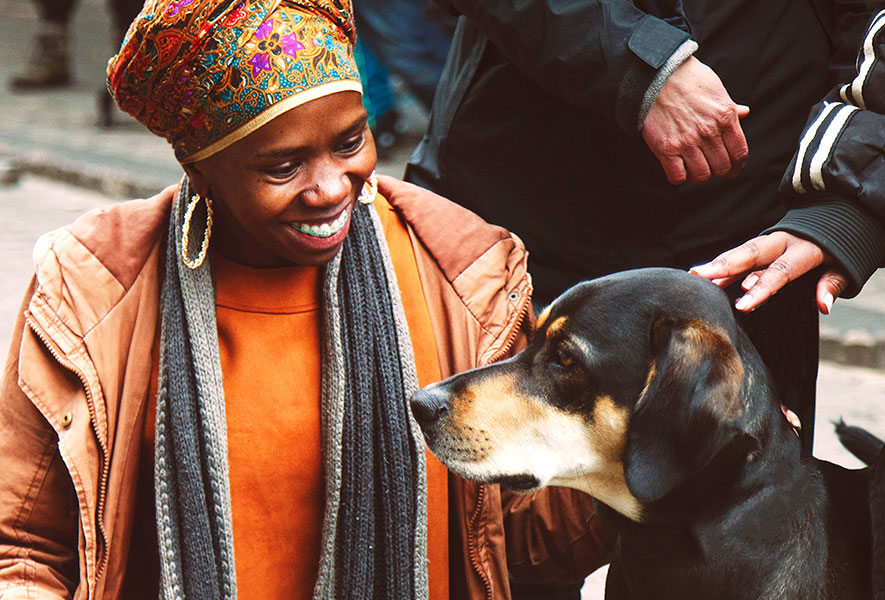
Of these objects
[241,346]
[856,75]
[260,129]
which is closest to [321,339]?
[241,346]

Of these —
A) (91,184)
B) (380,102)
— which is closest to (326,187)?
(380,102)

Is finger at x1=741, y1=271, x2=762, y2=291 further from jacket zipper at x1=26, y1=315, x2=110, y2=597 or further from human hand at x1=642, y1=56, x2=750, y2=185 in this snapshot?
jacket zipper at x1=26, y1=315, x2=110, y2=597

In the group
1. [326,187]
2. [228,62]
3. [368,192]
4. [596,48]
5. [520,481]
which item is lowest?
[520,481]

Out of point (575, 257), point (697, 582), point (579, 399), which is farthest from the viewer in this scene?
point (575, 257)

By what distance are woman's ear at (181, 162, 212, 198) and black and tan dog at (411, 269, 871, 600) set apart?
0.60 m

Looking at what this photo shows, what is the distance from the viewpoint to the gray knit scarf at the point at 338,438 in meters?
2.34

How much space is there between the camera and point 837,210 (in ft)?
7.16

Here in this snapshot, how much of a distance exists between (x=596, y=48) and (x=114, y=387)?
1.15 metres

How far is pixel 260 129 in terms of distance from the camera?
218 centimetres

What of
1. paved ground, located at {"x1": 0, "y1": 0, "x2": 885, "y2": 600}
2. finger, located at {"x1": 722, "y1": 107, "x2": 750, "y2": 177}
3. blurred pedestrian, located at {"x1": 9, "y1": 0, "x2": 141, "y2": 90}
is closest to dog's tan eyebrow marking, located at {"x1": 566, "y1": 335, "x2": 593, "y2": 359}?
finger, located at {"x1": 722, "y1": 107, "x2": 750, "y2": 177}

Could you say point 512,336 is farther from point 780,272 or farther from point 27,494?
point 27,494

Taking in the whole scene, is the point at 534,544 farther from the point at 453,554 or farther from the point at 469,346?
the point at 469,346

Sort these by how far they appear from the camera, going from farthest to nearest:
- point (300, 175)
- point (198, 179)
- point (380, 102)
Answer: point (380, 102)
point (198, 179)
point (300, 175)

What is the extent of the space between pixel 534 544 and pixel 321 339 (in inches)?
25.4
